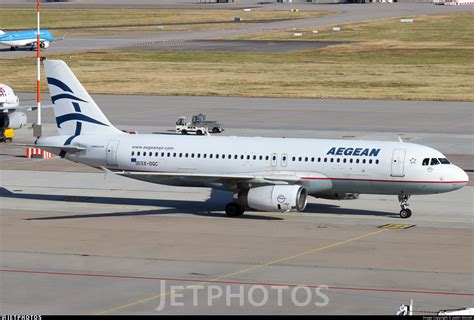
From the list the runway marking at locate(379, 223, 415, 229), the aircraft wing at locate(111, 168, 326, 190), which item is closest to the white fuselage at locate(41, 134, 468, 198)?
the aircraft wing at locate(111, 168, 326, 190)

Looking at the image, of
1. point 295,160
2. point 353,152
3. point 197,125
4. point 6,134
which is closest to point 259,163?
point 295,160

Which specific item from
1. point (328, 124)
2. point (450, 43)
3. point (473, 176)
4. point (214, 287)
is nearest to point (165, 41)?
point (450, 43)

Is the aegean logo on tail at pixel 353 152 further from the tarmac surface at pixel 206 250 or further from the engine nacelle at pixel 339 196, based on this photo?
the tarmac surface at pixel 206 250

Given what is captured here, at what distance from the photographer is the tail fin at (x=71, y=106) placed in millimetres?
56438

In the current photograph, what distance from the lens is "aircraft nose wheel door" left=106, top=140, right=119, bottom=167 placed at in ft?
181

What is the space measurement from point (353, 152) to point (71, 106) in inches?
592

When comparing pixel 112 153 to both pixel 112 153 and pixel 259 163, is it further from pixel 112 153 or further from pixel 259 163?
pixel 259 163

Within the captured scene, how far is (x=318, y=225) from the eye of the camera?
166 feet

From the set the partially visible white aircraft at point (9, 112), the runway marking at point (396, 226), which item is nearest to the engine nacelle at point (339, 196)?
the runway marking at point (396, 226)

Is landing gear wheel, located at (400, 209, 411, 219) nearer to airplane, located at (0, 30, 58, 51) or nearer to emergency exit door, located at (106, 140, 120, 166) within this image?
emergency exit door, located at (106, 140, 120, 166)

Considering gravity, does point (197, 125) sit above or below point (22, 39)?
below

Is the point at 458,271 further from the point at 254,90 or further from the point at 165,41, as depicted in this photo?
the point at 165,41

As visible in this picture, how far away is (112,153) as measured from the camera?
55.1 meters

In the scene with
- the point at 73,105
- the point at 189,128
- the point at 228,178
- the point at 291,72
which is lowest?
the point at 228,178
